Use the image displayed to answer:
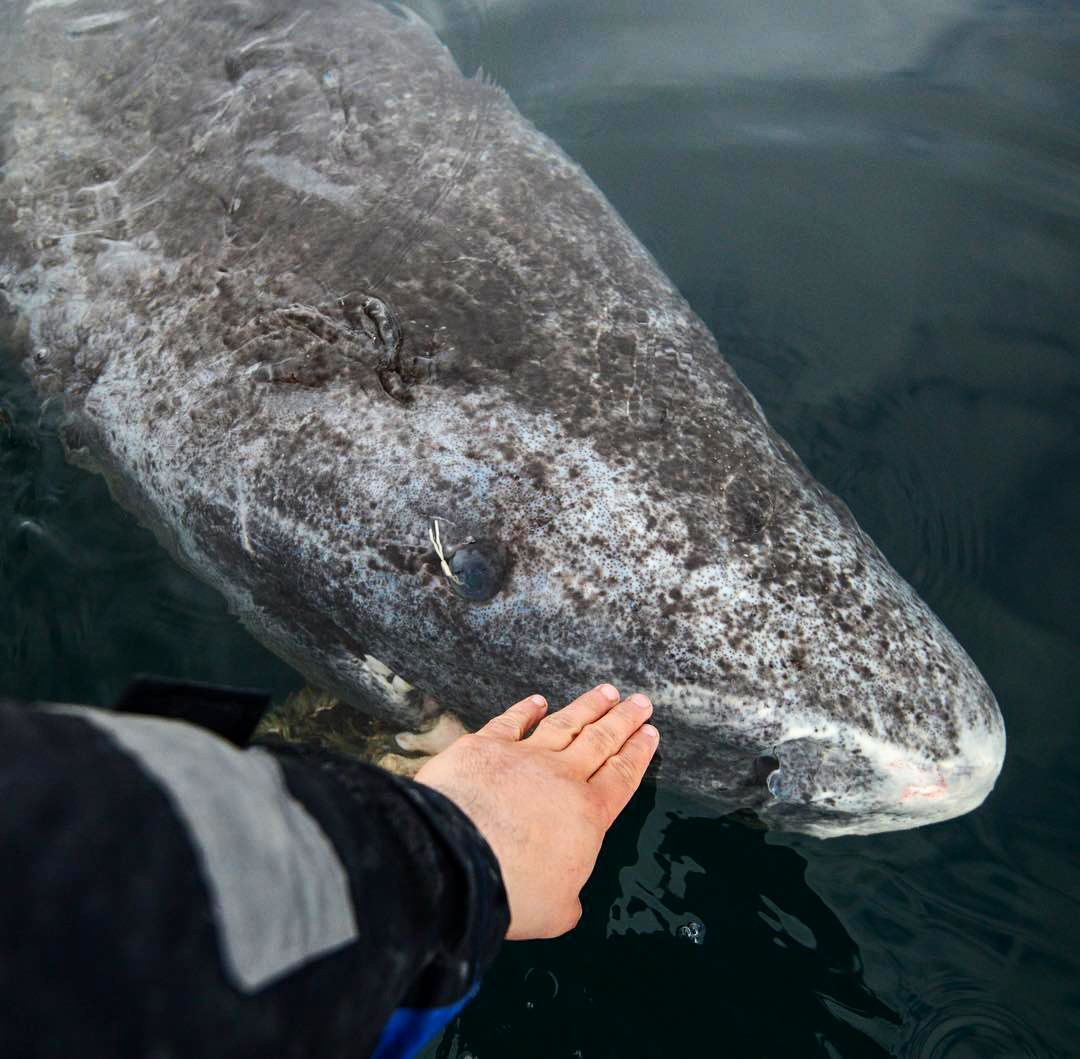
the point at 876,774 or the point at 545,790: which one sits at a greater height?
the point at 545,790

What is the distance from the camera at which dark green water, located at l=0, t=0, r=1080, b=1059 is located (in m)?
3.42

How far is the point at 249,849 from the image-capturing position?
4.36ft

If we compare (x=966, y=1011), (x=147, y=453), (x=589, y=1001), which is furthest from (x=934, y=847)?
(x=147, y=453)

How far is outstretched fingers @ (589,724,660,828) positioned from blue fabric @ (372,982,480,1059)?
80cm

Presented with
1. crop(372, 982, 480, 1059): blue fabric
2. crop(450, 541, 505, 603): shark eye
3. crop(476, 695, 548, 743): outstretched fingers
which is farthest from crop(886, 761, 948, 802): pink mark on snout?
crop(372, 982, 480, 1059): blue fabric

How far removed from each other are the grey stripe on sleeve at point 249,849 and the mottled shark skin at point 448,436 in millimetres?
1636

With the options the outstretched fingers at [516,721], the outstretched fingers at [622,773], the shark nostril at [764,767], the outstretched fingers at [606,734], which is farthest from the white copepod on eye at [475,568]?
the shark nostril at [764,767]

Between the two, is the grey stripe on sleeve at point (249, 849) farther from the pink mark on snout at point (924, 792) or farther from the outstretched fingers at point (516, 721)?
the pink mark on snout at point (924, 792)

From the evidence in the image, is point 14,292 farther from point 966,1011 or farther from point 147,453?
point 966,1011

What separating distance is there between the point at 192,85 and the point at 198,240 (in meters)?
1.19

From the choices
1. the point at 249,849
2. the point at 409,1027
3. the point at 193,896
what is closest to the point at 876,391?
the point at 409,1027

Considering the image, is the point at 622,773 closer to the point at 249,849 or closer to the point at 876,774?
the point at 876,774

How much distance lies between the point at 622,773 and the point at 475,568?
34.1 inches

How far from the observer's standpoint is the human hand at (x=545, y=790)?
2285 millimetres
